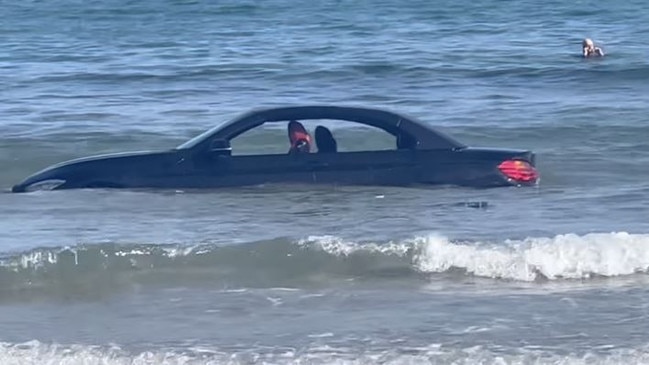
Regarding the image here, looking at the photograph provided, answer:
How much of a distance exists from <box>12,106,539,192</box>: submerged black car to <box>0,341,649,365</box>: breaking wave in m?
6.00

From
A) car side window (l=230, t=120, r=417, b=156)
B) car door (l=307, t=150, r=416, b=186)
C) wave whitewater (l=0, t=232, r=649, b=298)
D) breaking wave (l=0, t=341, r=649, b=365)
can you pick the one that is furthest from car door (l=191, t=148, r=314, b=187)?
breaking wave (l=0, t=341, r=649, b=365)

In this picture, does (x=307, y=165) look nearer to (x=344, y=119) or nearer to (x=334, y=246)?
(x=344, y=119)

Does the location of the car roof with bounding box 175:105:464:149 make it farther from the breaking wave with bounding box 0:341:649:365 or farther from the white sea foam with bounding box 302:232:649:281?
Answer: the breaking wave with bounding box 0:341:649:365

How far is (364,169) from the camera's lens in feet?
51.1

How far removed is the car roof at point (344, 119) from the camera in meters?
15.7

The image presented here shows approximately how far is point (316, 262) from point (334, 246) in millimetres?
251

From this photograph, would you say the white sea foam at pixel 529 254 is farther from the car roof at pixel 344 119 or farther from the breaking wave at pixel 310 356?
the car roof at pixel 344 119

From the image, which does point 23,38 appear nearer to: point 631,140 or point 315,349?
point 631,140

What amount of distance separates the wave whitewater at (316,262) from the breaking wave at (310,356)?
2.11 m

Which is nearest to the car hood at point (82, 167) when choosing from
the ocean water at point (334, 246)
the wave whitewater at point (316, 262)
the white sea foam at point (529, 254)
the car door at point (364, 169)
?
the ocean water at point (334, 246)

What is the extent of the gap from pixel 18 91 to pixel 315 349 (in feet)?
67.2

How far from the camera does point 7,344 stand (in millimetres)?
9711

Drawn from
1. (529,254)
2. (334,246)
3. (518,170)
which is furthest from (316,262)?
(518,170)

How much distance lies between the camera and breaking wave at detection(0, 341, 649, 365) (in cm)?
923
